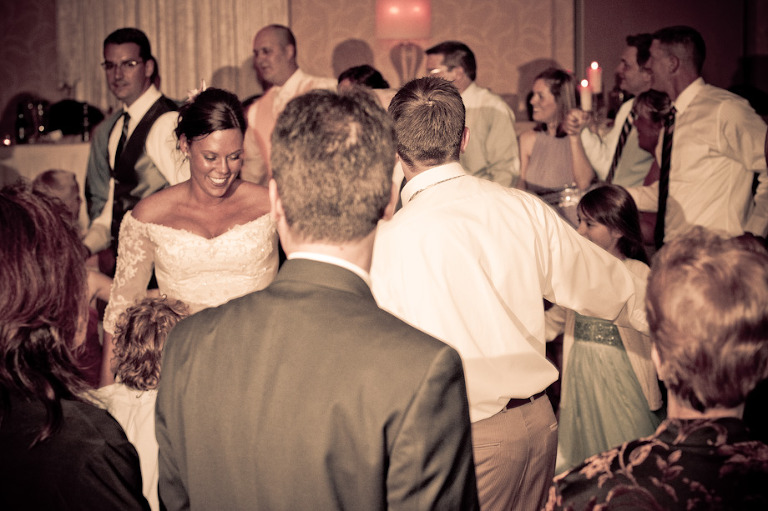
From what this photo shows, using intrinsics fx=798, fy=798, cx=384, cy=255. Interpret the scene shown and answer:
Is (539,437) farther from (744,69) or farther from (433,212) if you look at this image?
(744,69)

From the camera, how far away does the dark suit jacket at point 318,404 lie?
1.04 metres

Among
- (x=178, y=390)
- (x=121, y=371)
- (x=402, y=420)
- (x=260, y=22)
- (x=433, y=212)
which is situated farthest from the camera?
(x=260, y=22)

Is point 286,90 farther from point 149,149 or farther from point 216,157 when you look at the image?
point 216,157

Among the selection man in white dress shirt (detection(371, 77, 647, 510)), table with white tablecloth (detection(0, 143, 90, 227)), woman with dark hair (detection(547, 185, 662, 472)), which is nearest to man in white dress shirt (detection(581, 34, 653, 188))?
woman with dark hair (detection(547, 185, 662, 472))

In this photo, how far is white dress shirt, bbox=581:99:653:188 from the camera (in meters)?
4.17

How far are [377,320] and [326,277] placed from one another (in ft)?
0.33

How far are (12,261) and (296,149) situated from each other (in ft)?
1.46

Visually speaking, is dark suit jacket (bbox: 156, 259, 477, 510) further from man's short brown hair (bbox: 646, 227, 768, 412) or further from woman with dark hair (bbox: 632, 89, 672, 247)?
woman with dark hair (bbox: 632, 89, 672, 247)

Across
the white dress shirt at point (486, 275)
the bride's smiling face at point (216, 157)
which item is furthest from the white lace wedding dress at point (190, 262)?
the white dress shirt at point (486, 275)

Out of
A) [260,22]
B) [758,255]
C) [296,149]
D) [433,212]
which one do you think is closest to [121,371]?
[433,212]

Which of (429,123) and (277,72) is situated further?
(277,72)

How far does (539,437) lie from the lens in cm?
192

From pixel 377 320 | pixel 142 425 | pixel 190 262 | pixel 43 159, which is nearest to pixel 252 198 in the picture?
pixel 190 262

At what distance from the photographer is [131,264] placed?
2717 mm
